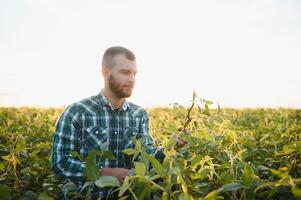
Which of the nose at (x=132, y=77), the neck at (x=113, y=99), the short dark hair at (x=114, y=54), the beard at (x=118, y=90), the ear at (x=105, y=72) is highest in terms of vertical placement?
the short dark hair at (x=114, y=54)

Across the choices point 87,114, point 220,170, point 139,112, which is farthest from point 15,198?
point 220,170

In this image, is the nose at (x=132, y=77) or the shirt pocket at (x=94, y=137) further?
the nose at (x=132, y=77)

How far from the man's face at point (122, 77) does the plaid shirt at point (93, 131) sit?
0.15 meters

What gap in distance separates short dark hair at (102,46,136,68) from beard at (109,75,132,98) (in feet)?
0.50

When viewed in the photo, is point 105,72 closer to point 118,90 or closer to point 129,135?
point 118,90

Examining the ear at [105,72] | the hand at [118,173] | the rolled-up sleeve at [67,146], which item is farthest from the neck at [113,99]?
the hand at [118,173]

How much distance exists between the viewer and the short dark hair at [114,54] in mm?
3137

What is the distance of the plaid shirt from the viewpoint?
2617 mm

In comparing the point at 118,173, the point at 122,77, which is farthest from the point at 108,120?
the point at 118,173

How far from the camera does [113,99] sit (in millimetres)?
3104

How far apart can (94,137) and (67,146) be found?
0.25 metres

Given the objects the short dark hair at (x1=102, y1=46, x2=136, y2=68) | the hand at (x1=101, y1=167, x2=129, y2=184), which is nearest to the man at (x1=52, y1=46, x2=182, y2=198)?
the short dark hair at (x1=102, y1=46, x2=136, y2=68)

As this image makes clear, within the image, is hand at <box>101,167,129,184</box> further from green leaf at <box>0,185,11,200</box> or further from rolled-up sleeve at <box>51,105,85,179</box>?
green leaf at <box>0,185,11,200</box>

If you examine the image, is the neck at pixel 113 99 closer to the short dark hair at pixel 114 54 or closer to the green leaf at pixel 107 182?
the short dark hair at pixel 114 54
